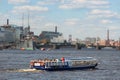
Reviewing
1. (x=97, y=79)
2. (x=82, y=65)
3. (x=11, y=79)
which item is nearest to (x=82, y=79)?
(x=97, y=79)

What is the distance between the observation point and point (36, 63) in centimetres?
10550

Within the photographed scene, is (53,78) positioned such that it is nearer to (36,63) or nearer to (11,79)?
(11,79)

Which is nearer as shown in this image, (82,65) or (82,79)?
(82,79)

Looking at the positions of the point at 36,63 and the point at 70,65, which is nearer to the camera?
the point at 36,63

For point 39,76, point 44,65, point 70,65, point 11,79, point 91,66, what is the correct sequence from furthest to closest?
1. point 91,66
2. point 70,65
3. point 44,65
4. point 39,76
5. point 11,79

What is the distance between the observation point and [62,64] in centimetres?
11000

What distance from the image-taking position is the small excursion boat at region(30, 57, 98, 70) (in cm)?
10569

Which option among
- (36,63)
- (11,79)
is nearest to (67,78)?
(11,79)

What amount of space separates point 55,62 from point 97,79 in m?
18.9

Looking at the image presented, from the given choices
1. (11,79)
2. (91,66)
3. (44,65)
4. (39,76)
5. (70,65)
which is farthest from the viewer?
(91,66)

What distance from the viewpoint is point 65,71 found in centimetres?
10788

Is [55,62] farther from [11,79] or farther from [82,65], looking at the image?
[11,79]

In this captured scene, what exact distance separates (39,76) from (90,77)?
8.95m

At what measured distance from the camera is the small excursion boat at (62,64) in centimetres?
10569
